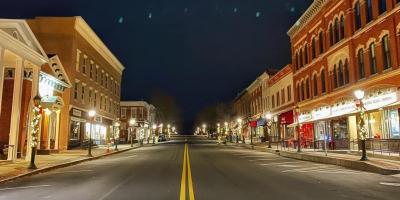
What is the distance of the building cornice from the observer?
3887 centimetres

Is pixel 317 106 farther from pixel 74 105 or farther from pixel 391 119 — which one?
pixel 74 105

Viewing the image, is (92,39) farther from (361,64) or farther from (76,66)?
(361,64)

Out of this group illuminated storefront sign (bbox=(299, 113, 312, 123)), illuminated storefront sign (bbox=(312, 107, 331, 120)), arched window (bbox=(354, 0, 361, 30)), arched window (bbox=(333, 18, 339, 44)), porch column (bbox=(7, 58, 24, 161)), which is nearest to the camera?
porch column (bbox=(7, 58, 24, 161))

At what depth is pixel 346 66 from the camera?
30.4m

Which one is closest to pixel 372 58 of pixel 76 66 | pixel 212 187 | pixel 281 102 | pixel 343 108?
pixel 343 108

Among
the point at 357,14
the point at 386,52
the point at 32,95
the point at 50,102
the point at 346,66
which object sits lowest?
the point at 50,102

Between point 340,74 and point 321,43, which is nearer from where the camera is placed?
point 340,74

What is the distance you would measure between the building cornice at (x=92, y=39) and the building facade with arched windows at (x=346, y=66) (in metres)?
22.9

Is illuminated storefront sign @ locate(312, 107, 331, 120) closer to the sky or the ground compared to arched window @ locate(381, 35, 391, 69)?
closer to the ground

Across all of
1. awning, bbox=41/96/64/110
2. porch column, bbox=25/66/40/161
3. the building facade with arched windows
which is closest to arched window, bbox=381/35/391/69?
the building facade with arched windows

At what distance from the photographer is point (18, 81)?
22.9m

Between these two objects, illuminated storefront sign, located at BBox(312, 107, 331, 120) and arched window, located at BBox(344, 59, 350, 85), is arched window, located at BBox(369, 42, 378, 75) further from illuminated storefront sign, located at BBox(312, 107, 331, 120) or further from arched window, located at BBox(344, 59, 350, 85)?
illuminated storefront sign, located at BBox(312, 107, 331, 120)

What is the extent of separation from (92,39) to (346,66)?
2850cm

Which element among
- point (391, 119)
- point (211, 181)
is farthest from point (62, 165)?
point (391, 119)
